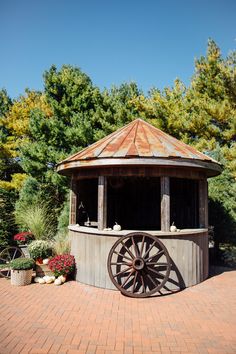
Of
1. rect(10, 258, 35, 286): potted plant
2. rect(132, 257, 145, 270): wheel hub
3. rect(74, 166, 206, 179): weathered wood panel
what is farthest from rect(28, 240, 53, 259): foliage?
rect(132, 257, 145, 270): wheel hub

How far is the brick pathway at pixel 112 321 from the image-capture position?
4109 mm

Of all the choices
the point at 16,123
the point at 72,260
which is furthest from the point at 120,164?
the point at 16,123

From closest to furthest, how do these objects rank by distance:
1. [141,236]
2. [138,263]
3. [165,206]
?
1. [138,263]
2. [141,236]
3. [165,206]

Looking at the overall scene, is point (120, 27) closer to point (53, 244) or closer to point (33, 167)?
point (53, 244)

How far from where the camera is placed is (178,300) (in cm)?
609

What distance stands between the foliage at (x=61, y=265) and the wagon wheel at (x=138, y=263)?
1.26 meters

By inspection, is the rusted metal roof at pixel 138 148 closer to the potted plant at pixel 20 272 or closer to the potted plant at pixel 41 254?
the potted plant at pixel 41 254

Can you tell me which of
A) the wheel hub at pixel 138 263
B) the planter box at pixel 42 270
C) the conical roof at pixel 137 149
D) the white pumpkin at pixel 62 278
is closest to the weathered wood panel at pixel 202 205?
the conical roof at pixel 137 149

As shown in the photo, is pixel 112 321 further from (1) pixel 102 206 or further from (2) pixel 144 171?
(2) pixel 144 171

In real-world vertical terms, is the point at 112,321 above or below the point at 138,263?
below

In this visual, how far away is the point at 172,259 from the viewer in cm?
678

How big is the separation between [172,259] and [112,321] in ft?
7.79

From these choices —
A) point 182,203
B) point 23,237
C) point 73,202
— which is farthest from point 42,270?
point 182,203

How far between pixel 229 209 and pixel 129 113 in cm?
930
